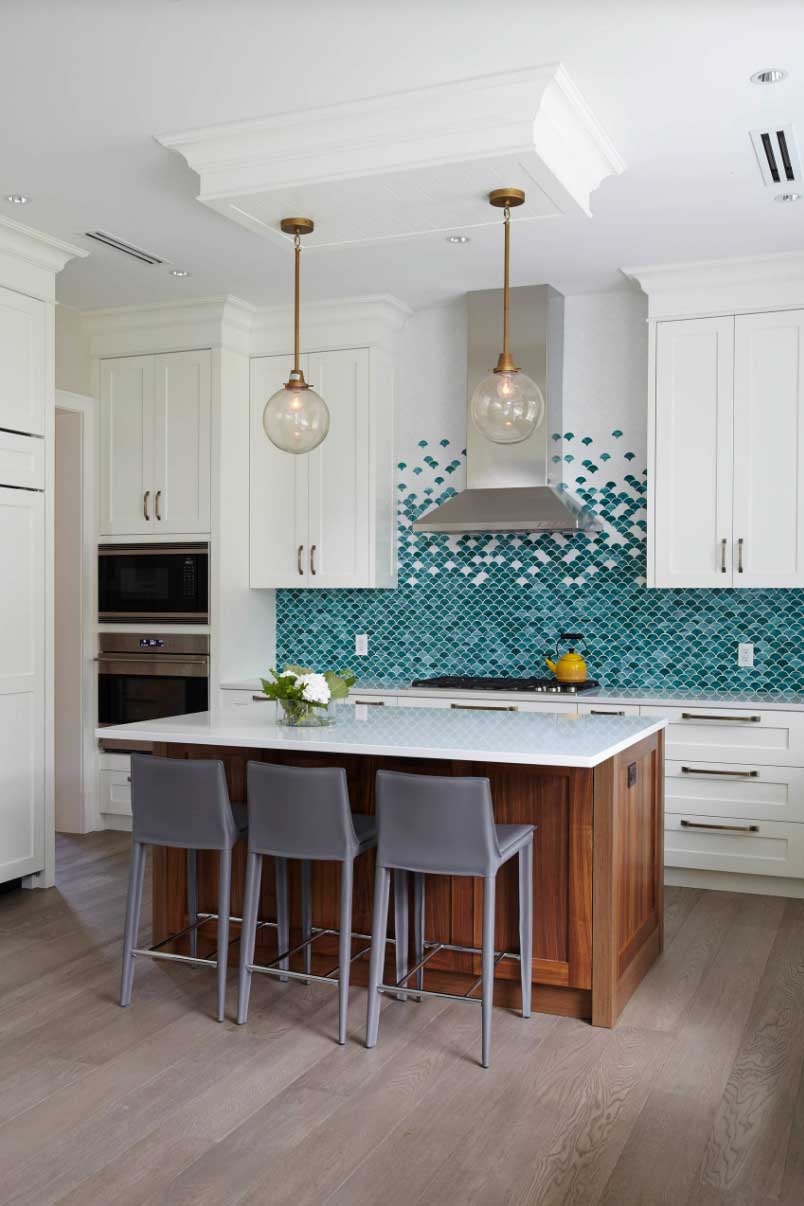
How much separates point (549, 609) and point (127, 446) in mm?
2373

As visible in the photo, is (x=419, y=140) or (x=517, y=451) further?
(x=517, y=451)

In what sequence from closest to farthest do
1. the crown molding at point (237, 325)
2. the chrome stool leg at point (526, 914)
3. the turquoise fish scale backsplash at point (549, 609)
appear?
the chrome stool leg at point (526, 914), the turquoise fish scale backsplash at point (549, 609), the crown molding at point (237, 325)

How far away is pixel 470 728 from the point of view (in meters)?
3.49

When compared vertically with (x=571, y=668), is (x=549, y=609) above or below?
above

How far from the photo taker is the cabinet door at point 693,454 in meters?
4.86

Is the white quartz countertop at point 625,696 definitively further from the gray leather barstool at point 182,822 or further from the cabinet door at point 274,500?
the gray leather barstool at point 182,822

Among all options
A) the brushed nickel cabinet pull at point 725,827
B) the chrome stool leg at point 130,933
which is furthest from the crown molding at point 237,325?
the chrome stool leg at point 130,933

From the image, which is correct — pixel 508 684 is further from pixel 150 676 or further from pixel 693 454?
pixel 150 676

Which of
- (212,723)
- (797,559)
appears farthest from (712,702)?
(212,723)

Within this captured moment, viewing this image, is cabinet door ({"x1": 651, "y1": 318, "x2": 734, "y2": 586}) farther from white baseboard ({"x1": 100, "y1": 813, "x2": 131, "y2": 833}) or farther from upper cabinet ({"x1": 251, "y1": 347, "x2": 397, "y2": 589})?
white baseboard ({"x1": 100, "y1": 813, "x2": 131, "y2": 833})

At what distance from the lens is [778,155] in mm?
3646

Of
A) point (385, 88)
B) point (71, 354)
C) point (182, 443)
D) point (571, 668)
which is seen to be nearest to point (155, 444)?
point (182, 443)

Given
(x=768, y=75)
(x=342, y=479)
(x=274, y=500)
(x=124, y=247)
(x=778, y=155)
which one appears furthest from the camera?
(x=274, y=500)

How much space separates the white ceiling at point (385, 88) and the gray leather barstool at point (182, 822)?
78.5 inches
